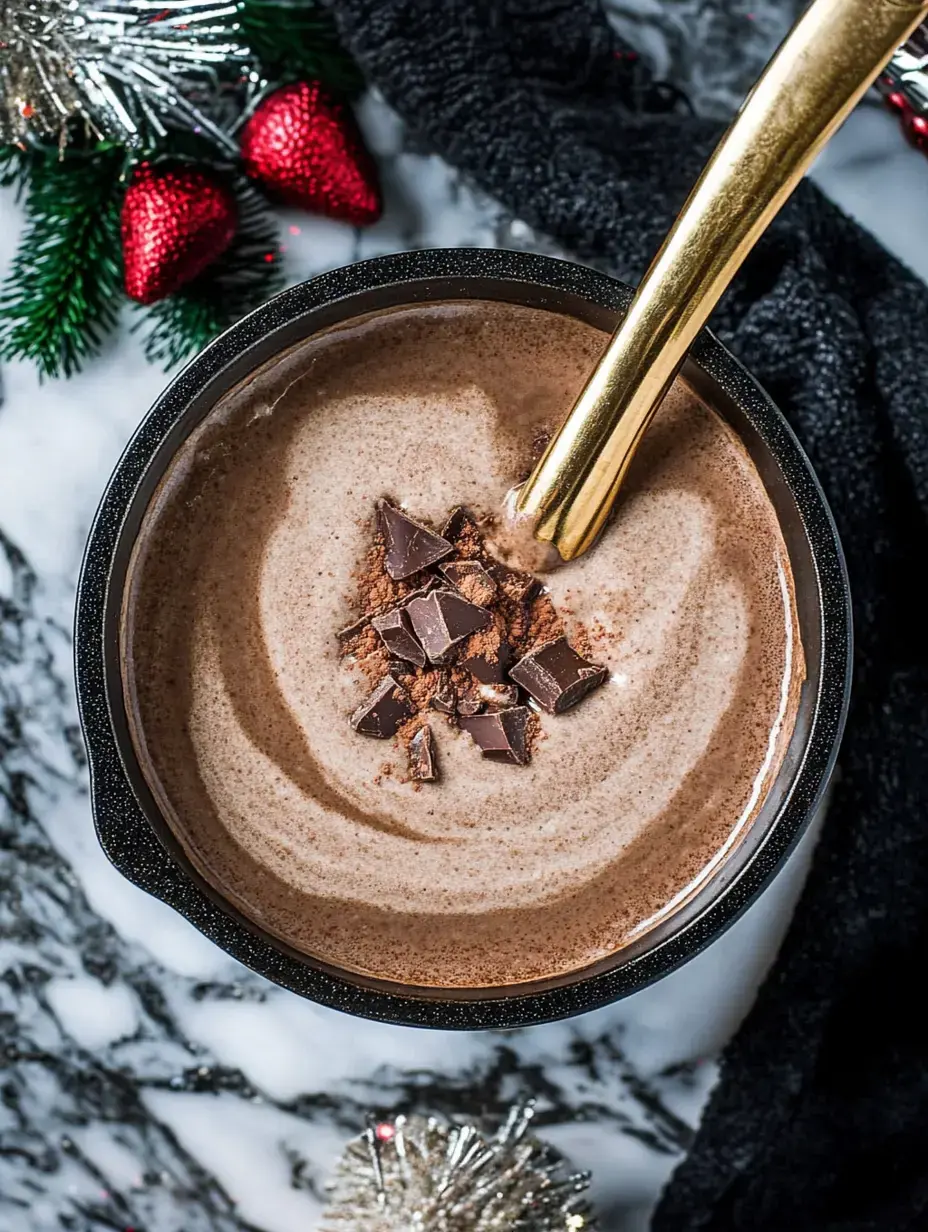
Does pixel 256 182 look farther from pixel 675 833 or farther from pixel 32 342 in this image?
pixel 675 833

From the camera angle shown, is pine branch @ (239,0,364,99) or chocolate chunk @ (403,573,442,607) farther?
pine branch @ (239,0,364,99)

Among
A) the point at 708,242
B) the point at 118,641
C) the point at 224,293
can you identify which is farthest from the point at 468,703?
the point at 224,293

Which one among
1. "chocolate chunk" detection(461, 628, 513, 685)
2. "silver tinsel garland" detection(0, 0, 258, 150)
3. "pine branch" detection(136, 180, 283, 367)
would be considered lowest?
"chocolate chunk" detection(461, 628, 513, 685)

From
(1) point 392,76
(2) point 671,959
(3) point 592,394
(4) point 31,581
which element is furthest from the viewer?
(4) point 31,581

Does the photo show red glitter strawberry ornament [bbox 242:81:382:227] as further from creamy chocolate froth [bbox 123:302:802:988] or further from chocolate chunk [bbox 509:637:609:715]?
chocolate chunk [bbox 509:637:609:715]

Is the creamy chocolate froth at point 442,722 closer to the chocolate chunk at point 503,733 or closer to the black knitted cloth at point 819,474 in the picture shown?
the chocolate chunk at point 503,733

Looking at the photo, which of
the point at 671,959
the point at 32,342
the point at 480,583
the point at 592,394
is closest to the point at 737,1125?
the point at 671,959

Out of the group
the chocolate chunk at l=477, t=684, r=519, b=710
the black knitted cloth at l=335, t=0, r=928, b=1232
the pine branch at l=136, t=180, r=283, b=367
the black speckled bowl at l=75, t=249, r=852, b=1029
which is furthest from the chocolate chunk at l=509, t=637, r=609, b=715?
the pine branch at l=136, t=180, r=283, b=367
